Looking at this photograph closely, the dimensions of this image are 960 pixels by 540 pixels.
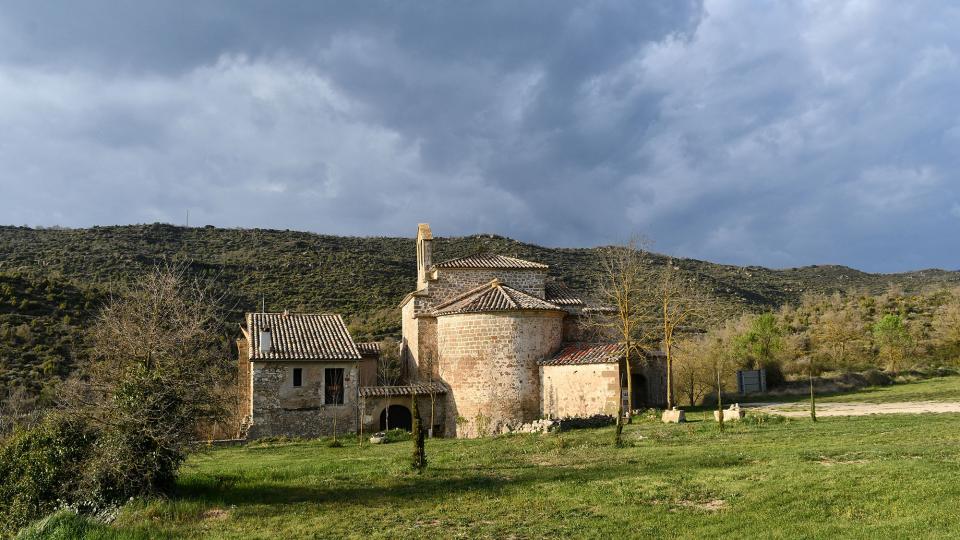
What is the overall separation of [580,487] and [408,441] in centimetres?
1298

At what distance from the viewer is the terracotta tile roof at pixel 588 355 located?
24438 mm

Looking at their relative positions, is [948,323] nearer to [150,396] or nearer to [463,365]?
[463,365]

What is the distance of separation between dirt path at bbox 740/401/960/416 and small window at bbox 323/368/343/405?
15200 mm

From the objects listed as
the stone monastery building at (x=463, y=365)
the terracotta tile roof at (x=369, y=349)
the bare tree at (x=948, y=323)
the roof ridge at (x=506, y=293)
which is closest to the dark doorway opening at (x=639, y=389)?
the stone monastery building at (x=463, y=365)

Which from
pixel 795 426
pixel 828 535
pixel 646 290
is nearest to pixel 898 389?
pixel 646 290

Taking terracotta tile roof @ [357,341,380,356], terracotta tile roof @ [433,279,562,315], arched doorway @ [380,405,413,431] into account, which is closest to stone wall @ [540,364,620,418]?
terracotta tile roof @ [433,279,562,315]

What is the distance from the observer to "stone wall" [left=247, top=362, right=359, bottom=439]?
27.5m

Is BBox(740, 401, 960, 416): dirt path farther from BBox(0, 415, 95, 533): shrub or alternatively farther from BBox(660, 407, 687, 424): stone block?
BBox(0, 415, 95, 533): shrub

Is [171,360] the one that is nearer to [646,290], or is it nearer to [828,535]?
[828,535]

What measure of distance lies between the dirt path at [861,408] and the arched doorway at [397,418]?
13074 millimetres

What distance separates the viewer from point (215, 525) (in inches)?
450

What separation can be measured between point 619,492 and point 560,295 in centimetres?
1890

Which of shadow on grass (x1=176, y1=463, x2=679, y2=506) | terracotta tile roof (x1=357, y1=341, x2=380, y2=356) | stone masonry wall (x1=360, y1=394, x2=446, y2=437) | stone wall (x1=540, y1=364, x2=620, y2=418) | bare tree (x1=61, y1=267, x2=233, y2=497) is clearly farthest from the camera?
terracotta tile roof (x1=357, y1=341, x2=380, y2=356)

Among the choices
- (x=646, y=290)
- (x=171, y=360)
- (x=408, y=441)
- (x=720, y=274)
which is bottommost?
(x=408, y=441)
